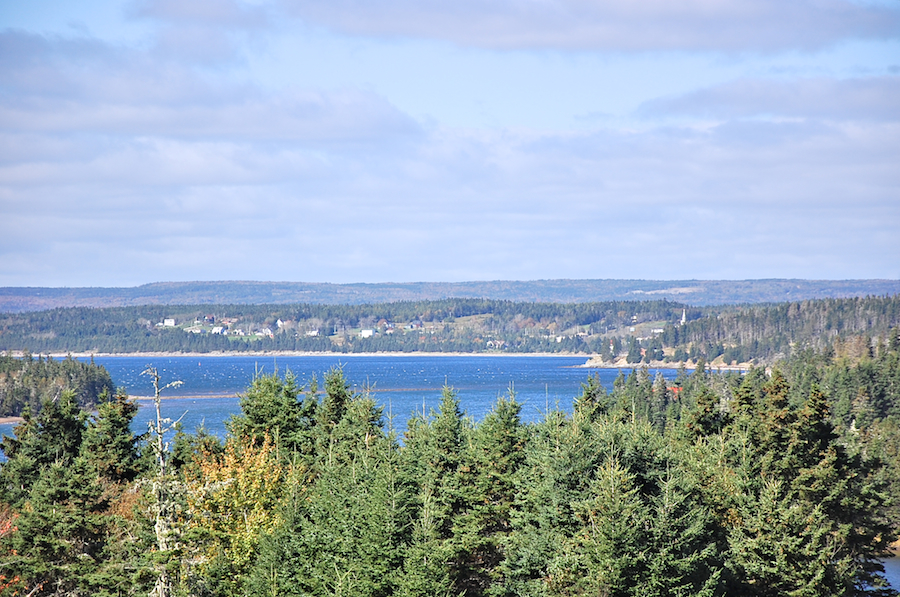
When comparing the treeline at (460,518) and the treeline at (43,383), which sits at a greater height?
the treeline at (460,518)

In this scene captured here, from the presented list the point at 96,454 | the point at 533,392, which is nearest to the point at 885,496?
the point at 96,454

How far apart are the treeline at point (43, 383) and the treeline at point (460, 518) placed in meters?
124

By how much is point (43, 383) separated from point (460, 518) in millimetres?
150186

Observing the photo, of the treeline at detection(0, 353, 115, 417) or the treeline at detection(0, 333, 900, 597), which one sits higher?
the treeline at detection(0, 333, 900, 597)

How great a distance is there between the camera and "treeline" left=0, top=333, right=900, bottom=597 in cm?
3306

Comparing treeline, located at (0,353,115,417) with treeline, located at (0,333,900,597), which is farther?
treeline, located at (0,353,115,417)

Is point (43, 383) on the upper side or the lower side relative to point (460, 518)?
lower

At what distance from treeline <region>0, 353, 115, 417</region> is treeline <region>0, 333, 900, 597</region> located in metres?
124

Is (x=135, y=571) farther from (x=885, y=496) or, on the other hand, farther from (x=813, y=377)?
(x=813, y=377)

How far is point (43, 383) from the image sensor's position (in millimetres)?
172375

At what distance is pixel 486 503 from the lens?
41.5m

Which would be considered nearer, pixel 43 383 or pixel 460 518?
pixel 460 518

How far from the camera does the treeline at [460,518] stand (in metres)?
33.1

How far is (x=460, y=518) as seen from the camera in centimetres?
3984
